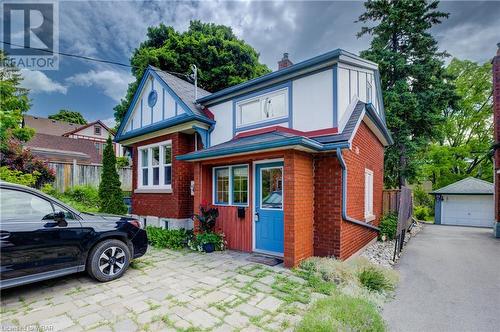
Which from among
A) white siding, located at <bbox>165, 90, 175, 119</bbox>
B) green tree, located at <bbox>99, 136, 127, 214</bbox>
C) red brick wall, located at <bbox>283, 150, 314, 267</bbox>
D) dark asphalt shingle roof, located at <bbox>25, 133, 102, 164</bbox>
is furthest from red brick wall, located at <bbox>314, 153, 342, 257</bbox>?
dark asphalt shingle roof, located at <bbox>25, 133, 102, 164</bbox>

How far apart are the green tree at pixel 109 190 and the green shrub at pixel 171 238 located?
298 centimetres

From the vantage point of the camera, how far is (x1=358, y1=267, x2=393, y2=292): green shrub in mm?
4607

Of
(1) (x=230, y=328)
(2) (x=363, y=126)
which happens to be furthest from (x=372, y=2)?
(1) (x=230, y=328)

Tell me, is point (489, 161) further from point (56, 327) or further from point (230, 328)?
point (56, 327)

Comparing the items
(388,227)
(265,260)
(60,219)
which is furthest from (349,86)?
(60,219)

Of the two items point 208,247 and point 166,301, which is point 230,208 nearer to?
point 208,247

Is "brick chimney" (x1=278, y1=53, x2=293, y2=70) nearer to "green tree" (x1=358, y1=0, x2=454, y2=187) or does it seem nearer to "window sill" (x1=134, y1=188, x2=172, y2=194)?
"window sill" (x1=134, y1=188, x2=172, y2=194)

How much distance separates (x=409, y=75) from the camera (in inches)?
570

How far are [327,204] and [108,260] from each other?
15.9 feet

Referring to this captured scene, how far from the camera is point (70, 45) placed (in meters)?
9.41

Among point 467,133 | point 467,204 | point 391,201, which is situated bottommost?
point 467,204

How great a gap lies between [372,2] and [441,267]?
15270 millimetres

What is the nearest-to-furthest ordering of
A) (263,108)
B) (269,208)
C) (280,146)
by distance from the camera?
(280,146)
(269,208)
(263,108)

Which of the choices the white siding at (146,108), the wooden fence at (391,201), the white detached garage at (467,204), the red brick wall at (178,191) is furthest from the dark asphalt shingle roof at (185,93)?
the white detached garage at (467,204)
